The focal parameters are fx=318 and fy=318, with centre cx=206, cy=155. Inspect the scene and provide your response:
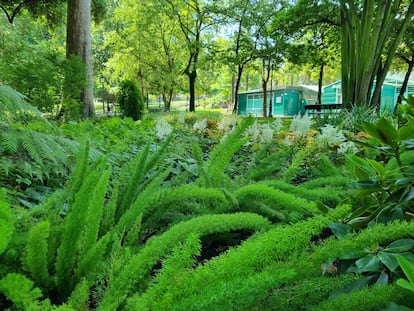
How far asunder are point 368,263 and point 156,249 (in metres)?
0.39

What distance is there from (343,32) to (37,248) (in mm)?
9138

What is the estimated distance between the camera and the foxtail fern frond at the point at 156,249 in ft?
1.84

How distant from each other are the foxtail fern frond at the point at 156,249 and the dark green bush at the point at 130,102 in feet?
25.3

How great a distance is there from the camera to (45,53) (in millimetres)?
5184

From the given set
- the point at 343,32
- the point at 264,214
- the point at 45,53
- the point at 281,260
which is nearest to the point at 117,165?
the point at 264,214

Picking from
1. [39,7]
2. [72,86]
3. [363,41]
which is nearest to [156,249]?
[72,86]

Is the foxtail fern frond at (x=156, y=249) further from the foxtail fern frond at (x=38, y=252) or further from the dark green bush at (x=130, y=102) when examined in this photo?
the dark green bush at (x=130, y=102)

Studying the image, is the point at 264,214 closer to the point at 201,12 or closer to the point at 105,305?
the point at 105,305

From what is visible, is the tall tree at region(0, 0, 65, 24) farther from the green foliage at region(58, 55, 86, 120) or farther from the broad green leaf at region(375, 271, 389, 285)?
the broad green leaf at region(375, 271, 389, 285)

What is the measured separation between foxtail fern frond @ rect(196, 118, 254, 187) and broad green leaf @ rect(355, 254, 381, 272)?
666mm

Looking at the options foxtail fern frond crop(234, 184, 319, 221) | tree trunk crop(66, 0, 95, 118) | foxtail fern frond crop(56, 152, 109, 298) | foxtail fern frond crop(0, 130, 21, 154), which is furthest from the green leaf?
tree trunk crop(66, 0, 95, 118)

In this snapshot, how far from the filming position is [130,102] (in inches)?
329

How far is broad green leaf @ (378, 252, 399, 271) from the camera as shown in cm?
51

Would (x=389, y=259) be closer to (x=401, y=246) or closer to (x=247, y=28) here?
(x=401, y=246)
